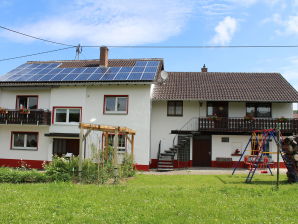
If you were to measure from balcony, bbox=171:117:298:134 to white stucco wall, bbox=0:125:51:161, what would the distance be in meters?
10.5

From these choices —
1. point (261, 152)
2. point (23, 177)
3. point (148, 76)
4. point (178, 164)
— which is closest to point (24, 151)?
point (148, 76)

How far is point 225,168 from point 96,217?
1704 centimetres

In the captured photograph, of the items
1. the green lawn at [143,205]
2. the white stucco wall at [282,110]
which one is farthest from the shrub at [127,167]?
the white stucco wall at [282,110]

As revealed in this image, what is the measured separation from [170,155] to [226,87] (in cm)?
753

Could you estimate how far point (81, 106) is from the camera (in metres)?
22.7

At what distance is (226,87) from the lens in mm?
25469

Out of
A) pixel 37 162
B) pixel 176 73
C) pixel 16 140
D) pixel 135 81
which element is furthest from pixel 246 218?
pixel 176 73

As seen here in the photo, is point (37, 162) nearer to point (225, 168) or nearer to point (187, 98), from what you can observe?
point (187, 98)

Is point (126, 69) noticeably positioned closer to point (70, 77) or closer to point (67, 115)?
point (70, 77)

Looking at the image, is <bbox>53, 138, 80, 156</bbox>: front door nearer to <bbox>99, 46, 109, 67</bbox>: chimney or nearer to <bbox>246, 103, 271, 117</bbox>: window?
Answer: <bbox>99, 46, 109, 67</bbox>: chimney

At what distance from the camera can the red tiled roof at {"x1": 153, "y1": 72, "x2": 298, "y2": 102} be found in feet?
77.3

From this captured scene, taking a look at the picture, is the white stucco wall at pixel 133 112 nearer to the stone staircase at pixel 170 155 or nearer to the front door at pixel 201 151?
the stone staircase at pixel 170 155

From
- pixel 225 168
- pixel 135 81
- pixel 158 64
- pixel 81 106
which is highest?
pixel 158 64

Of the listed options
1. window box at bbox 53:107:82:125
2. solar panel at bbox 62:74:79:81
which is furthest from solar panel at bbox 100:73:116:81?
window box at bbox 53:107:82:125
